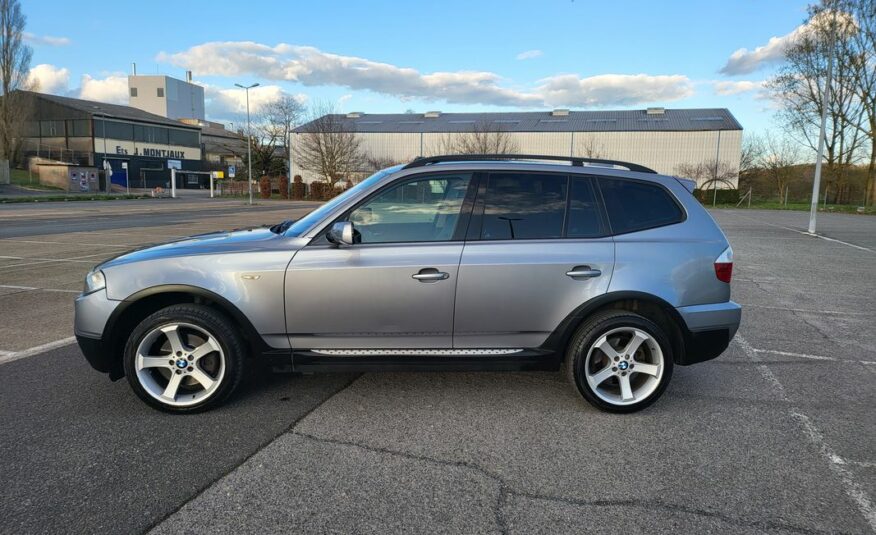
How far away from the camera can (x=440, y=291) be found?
3785mm

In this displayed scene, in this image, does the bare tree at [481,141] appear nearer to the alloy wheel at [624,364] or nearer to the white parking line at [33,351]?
the white parking line at [33,351]

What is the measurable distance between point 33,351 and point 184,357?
8.18 feet

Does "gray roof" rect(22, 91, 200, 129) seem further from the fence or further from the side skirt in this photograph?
the side skirt

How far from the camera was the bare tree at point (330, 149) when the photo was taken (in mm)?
57781

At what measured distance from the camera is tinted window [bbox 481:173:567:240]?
13.0 ft

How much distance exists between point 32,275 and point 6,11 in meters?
63.8

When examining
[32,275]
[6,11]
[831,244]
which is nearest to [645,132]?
[831,244]

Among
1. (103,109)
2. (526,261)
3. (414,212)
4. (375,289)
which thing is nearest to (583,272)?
(526,261)

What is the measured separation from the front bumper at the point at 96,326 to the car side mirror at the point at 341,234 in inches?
58.5

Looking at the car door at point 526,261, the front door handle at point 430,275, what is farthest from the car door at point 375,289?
the car door at point 526,261

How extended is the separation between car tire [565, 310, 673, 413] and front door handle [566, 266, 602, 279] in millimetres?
292

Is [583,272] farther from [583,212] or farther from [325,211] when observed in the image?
[325,211]

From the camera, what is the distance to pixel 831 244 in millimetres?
17141

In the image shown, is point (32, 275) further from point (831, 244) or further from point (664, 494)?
point (831, 244)
